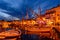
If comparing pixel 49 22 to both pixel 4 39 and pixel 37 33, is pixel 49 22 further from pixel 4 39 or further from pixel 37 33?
pixel 4 39

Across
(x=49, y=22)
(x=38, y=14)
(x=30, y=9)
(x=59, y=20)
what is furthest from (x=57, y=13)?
(x=30, y=9)

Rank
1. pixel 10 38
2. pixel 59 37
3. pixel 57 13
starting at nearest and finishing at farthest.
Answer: pixel 59 37 < pixel 10 38 < pixel 57 13

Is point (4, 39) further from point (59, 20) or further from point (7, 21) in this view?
point (7, 21)

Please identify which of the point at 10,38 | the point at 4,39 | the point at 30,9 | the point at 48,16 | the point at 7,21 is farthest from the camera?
the point at 7,21

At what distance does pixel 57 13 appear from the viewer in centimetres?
→ 2348

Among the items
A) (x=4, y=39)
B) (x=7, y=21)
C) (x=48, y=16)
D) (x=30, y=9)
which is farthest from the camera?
(x=7, y=21)

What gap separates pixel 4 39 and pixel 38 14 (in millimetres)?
17958

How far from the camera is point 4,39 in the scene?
36.9ft

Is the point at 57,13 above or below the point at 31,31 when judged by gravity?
above

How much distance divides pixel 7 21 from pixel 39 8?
17278 mm

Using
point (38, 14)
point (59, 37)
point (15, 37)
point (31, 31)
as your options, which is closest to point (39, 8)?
point (38, 14)

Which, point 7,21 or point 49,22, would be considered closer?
point 49,22

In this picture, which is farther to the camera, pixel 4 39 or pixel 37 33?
pixel 37 33

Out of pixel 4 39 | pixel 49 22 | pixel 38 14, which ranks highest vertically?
pixel 38 14
